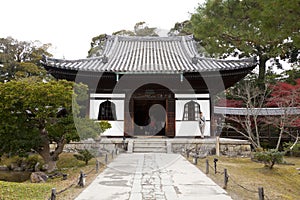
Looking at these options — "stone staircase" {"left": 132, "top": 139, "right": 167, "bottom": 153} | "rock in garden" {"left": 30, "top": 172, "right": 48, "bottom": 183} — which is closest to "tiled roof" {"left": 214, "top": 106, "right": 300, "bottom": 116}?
"stone staircase" {"left": 132, "top": 139, "right": 167, "bottom": 153}

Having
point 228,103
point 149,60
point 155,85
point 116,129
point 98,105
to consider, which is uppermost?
point 149,60

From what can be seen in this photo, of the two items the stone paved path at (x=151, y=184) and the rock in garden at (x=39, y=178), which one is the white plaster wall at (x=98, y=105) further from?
the rock in garden at (x=39, y=178)

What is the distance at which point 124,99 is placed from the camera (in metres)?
15.2

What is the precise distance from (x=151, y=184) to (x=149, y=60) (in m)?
11.2

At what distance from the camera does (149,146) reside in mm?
13641

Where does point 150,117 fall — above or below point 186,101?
below

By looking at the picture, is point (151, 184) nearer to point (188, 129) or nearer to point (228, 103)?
point (188, 129)

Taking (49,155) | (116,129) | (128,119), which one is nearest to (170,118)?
(128,119)

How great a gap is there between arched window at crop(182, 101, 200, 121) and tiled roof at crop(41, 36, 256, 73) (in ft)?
6.59

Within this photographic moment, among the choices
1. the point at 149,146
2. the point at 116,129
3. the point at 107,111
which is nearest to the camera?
the point at 149,146

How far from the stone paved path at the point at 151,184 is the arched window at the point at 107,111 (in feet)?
17.4

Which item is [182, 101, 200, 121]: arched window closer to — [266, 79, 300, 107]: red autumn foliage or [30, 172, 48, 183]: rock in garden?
[266, 79, 300, 107]: red autumn foliage

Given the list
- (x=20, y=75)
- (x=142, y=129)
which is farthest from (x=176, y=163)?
(x=20, y=75)

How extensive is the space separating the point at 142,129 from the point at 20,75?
16.5 m
